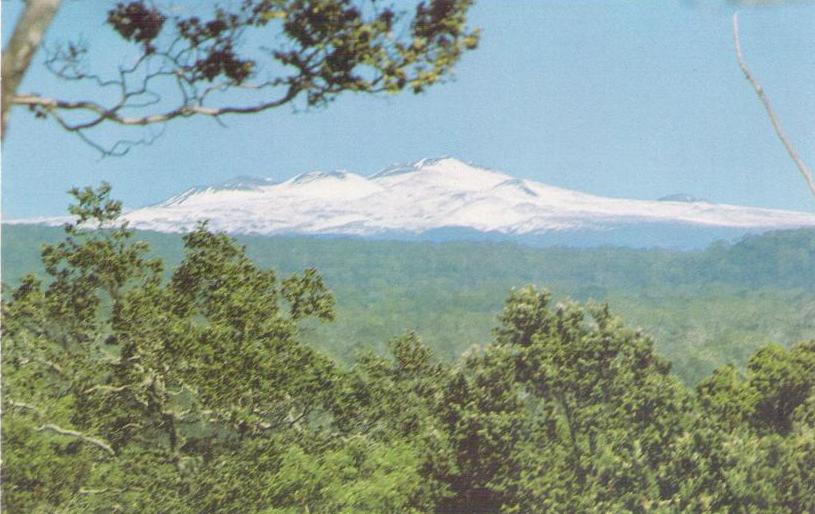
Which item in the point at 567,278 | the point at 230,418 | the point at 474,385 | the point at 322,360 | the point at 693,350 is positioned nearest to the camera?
the point at 230,418

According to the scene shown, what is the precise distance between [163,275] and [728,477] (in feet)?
12.3

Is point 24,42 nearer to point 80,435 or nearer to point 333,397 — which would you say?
point 80,435

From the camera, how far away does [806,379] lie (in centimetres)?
704

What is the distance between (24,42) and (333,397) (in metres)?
3.14

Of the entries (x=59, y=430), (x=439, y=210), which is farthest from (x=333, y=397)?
(x=59, y=430)

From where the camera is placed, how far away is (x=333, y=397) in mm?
5309

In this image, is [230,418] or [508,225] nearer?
[230,418]

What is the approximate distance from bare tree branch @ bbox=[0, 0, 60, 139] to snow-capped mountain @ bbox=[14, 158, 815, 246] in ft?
7.71

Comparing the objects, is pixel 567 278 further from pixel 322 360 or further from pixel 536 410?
pixel 322 360

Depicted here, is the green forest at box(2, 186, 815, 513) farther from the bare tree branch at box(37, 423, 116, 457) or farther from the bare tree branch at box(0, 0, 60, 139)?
the bare tree branch at box(0, 0, 60, 139)

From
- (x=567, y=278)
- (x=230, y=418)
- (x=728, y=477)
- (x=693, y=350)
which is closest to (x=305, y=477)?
(x=230, y=418)

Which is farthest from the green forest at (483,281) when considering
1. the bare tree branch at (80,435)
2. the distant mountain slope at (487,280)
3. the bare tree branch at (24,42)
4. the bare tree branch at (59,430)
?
the bare tree branch at (24,42)

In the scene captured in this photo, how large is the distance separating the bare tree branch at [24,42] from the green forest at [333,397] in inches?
84.2

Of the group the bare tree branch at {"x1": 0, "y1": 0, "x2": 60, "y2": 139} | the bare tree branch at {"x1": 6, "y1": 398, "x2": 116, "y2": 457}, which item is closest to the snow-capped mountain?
the bare tree branch at {"x1": 6, "y1": 398, "x2": 116, "y2": 457}
